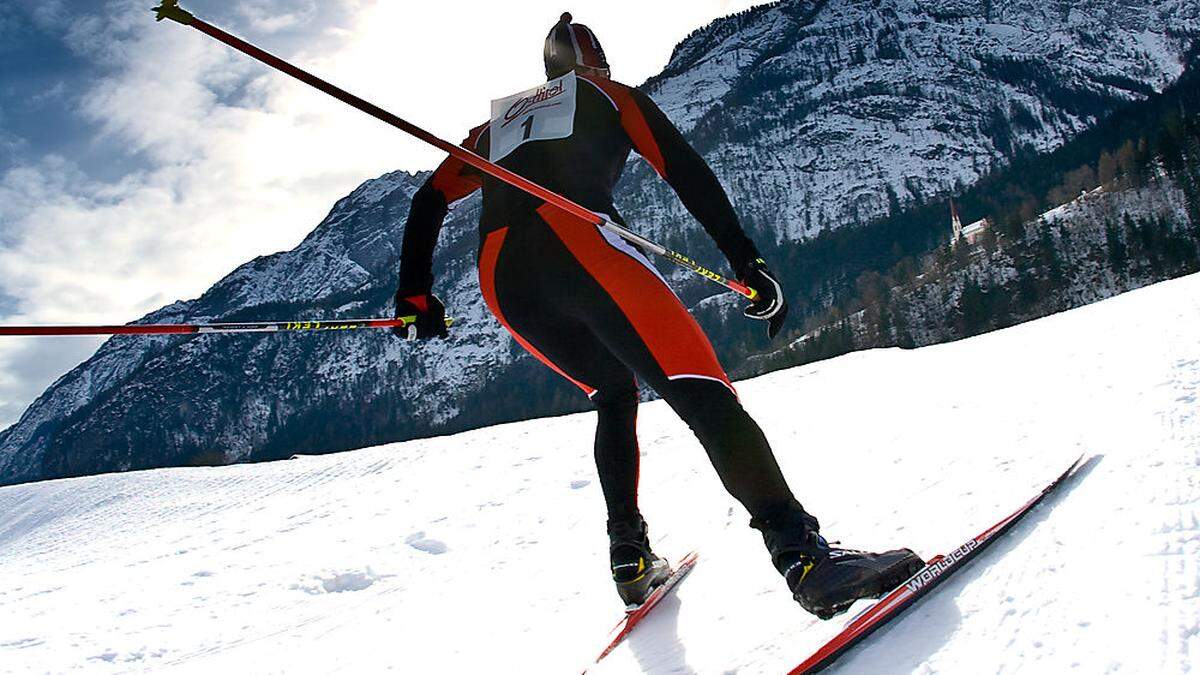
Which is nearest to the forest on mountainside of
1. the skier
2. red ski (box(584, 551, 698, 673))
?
red ski (box(584, 551, 698, 673))

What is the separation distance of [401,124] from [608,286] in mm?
1007

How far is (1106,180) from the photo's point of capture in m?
94.9

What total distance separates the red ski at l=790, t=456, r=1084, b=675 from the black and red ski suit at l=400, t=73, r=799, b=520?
348 mm

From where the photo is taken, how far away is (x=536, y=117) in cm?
289

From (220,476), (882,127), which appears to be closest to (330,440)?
(882,127)

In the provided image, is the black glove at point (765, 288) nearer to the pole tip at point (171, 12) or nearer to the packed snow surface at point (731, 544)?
the packed snow surface at point (731, 544)

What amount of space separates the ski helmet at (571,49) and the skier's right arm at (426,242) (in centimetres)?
42

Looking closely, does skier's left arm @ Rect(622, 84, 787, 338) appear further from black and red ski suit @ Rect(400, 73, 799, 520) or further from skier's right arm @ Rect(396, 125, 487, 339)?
skier's right arm @ Rect(396, 125, 487, 339)

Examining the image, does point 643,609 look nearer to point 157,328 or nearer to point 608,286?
point 608,286

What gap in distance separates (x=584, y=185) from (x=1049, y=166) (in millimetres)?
174173

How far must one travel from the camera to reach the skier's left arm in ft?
8.55

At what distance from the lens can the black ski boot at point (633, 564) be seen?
8.70 feet

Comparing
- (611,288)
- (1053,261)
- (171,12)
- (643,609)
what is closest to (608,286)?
(611,288)

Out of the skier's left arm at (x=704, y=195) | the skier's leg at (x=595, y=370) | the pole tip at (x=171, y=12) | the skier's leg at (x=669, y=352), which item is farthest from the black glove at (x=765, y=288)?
the pole tip at (x=171, y=12)
